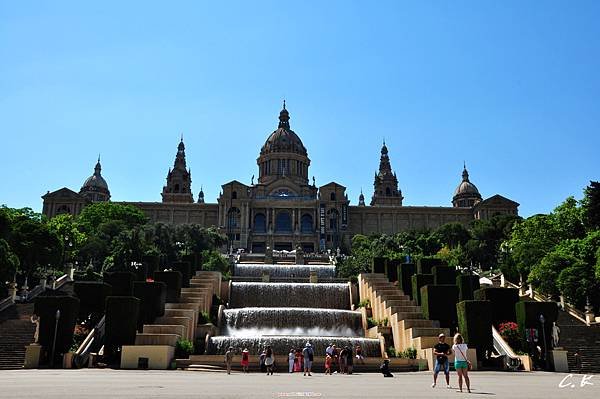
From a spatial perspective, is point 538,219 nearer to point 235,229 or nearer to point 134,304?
point 134,304

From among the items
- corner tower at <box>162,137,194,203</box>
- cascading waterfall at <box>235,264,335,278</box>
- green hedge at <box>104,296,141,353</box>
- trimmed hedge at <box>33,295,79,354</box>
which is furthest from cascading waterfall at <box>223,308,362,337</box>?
corner tower at <box>162,137,194,203</box>

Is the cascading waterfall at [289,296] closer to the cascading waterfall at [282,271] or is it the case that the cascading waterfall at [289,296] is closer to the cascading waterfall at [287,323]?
the cascading waterfall at [287,323]

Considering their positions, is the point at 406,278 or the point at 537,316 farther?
the point at 406,278

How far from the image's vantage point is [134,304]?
24.8 m

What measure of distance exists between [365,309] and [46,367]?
1838 cm

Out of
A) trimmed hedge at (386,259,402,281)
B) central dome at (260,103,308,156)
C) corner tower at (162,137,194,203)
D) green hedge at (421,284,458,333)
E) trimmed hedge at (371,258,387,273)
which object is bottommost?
green hedge at (421,284,458,333)

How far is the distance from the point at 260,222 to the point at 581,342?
258 ft

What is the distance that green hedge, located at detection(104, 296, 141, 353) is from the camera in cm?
2414

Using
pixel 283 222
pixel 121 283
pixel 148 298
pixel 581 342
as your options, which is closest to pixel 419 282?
pixel 581 342

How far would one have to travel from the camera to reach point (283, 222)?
105 metres

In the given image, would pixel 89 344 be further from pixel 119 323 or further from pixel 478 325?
pixel 478 325

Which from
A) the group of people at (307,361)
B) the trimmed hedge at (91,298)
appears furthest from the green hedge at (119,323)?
the trimmed hedge at (91,298)

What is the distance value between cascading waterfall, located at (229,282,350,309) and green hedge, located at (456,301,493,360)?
1487 cm

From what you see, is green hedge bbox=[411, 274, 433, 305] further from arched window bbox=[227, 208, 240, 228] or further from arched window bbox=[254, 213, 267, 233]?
arched window bbox=[227, 208, 240, 228]
